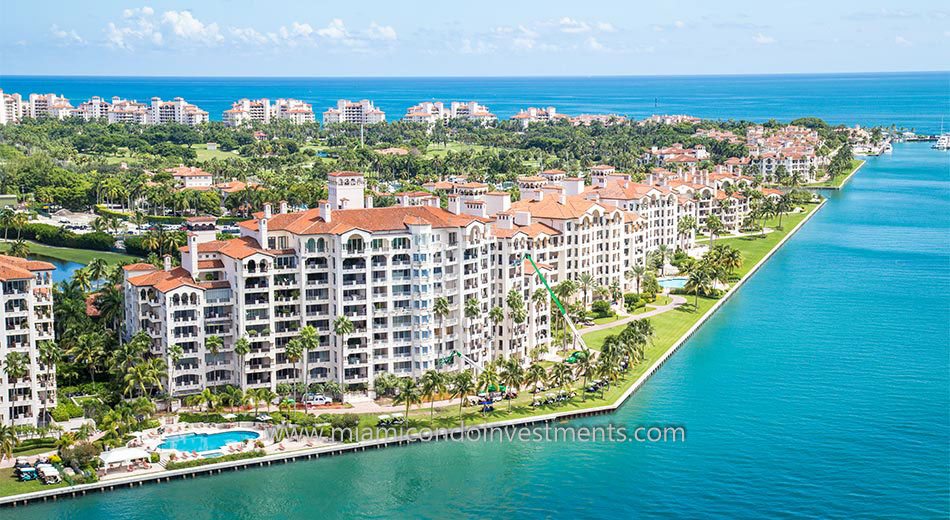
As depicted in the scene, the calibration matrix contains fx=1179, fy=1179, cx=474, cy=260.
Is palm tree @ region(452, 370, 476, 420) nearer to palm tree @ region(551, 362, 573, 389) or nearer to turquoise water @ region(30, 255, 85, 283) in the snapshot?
palm tree @ region(551, 362, 573, 389)

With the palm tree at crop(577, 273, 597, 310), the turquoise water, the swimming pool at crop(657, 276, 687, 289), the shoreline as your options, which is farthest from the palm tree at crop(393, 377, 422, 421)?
the turquoise water

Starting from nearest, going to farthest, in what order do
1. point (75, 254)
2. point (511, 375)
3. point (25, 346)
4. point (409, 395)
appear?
point (25, 346) < point (409, 395) < point (511, 375) < point (75, 254)

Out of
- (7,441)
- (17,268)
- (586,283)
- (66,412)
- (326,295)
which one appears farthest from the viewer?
(586,283)

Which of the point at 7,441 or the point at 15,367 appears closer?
the point at 7,441

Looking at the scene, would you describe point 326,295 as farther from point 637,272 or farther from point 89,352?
point 637,272

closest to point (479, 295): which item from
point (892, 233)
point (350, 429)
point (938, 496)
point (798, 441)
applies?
point (350, 429)

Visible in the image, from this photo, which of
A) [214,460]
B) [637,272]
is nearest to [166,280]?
[214,460]

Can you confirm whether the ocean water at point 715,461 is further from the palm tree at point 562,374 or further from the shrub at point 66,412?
the shrub at point 66,412
